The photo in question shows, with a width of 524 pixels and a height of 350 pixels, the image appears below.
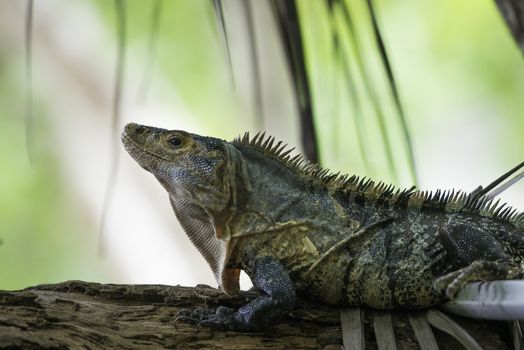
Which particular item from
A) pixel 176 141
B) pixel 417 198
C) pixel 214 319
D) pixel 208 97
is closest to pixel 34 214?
pixel 208 97

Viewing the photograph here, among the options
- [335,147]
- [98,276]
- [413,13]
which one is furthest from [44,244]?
[413,13]

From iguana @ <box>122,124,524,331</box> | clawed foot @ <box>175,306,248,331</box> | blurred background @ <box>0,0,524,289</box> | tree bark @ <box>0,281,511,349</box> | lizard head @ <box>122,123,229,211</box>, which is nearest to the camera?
tree bark @ <box>0,281,511,349</box>

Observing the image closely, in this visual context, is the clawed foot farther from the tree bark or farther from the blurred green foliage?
the blurred green foliage

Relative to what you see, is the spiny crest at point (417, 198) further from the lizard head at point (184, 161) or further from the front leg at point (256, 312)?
the front leg at point (256, 312)

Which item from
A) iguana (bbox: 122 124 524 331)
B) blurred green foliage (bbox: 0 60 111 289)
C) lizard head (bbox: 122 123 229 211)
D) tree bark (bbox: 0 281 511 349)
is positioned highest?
blurred green foliage (bbox: 0 60 111 289)

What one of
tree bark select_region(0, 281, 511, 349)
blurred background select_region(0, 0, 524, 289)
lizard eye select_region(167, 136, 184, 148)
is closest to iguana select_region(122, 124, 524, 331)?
lizard eye select_region(167, 136, 184, 148)

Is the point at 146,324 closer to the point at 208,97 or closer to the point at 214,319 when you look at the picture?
the point at 214,319

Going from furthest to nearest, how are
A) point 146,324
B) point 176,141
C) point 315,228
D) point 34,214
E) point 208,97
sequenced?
point 208,97 → point 34,214 → point 176,141 → point 315,228 → point 146,324
